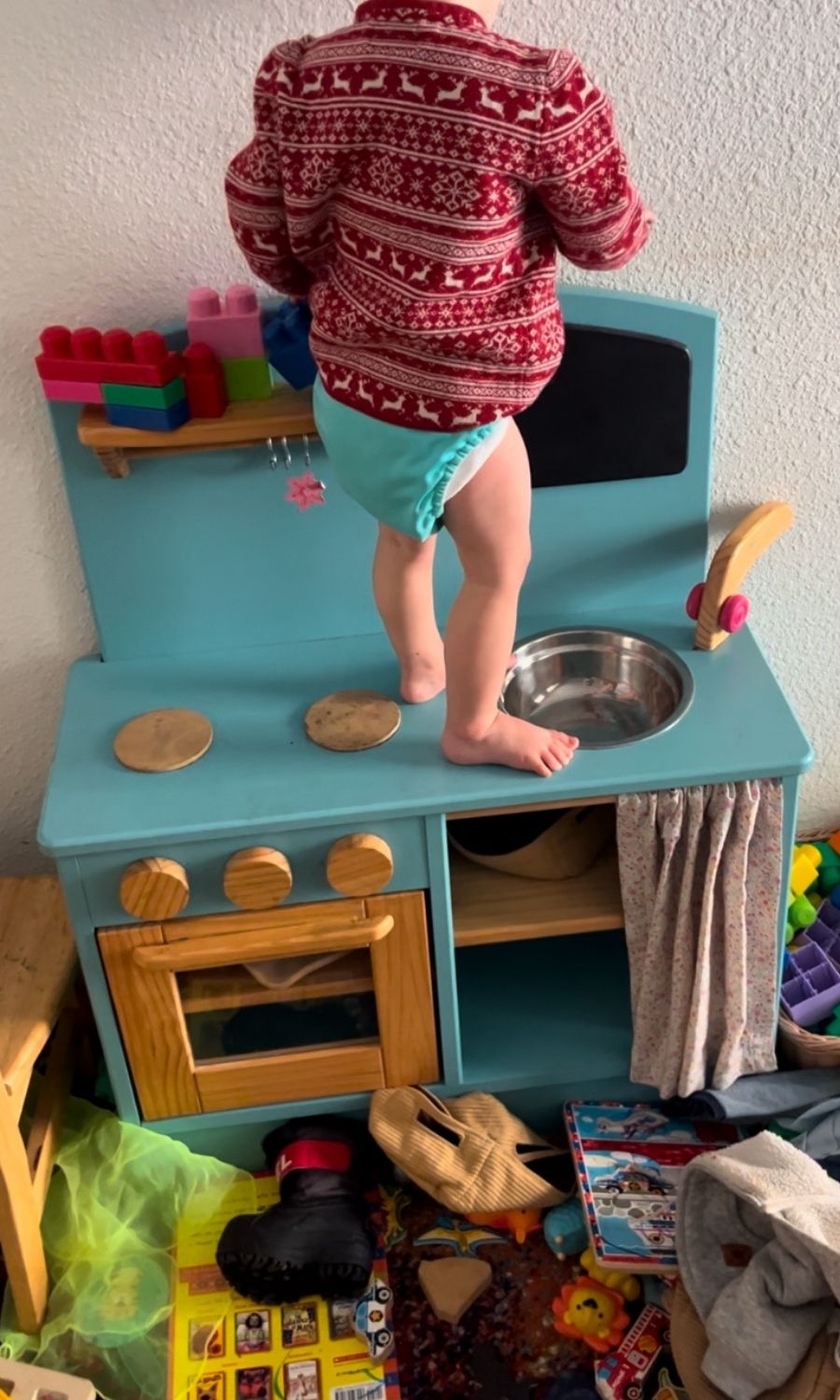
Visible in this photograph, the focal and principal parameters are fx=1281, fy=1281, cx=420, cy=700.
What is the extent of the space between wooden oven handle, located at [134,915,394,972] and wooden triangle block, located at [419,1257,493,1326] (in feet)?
1.16

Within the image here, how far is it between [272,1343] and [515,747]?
2.05ft

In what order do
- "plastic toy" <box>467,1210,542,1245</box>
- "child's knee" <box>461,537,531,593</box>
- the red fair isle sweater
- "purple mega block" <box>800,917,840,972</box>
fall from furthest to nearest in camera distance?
"purple mega block" <box>800,917,840,972</box>, "plastic toy" <box>467,1210,542,1245</box>, "child's knee" <box>461,537,531,593</box>, the red fair isle sweater

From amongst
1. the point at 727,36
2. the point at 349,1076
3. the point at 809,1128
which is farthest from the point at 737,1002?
the point at 727,36

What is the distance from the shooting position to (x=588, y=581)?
1.37 meters

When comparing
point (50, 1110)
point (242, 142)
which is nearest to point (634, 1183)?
point (50, 1110)

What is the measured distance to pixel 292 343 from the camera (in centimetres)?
114

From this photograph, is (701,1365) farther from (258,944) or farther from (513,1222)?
(258,944)

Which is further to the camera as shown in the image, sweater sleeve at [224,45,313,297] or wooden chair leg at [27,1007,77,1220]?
wooden chair leg at [27,1007,77,1220]

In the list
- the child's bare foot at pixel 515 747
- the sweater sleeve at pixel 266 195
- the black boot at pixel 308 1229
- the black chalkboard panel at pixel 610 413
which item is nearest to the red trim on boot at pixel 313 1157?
the black boot at pixel 308 1229

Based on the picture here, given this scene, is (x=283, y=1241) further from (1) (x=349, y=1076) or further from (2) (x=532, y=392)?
(2) (x=532, y=392)

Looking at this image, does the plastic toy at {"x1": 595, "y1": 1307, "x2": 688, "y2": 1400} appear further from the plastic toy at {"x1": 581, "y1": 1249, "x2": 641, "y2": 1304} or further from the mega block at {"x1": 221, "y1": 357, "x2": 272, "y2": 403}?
the mega block at {"x1": 221, "y1": 357, "x2": 272, "y2": 403}

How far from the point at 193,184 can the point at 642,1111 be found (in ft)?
3.35

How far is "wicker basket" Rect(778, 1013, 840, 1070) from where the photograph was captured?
52.3 inches

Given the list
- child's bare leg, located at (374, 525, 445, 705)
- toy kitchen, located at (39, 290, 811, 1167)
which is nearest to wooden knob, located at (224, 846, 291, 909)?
toy kitchen, located at (39, 290, 811, 1167)
